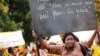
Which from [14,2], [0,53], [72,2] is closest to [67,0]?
[72,2]

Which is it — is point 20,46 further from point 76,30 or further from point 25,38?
point 76,30

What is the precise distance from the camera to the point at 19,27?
3.52 metres

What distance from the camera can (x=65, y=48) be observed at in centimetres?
371

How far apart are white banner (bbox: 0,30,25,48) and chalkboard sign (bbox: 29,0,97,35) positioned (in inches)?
7.9

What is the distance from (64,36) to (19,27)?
0.50 metres

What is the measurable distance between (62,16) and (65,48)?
334 mm

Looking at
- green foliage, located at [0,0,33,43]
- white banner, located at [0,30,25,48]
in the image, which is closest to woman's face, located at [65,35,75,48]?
green foliage, located at [0,0,33,43]

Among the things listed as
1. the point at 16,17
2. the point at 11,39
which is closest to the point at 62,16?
the point at 16,17

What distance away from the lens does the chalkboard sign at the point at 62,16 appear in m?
3.60

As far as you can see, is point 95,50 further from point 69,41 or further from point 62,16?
point 62,16

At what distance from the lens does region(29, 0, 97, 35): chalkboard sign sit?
3.60 m

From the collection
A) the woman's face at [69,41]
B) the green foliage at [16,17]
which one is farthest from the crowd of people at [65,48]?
the green foliage at [16,17]

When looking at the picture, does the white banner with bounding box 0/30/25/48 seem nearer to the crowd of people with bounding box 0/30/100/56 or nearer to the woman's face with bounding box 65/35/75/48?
the crowd of people with bounding box 0/30/100/56

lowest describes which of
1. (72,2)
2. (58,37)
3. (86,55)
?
(86,55)
